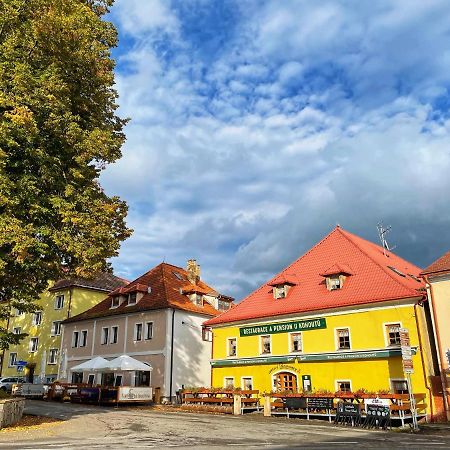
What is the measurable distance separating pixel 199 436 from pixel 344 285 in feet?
50.7

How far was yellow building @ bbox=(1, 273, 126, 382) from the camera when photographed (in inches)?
1757

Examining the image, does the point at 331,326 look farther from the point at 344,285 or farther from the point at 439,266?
the point at 439,266

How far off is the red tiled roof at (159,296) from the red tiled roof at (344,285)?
466 centimetres

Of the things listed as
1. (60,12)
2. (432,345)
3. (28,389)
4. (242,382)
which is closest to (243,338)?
(242,382)

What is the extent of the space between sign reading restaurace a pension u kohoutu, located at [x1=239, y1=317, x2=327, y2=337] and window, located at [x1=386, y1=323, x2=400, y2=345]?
3669 millimetres

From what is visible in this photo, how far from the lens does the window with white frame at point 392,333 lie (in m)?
24.3

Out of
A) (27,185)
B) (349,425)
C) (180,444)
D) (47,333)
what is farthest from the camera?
(47,333)

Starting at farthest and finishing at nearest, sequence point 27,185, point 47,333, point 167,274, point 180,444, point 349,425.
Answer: point 47,333
point 167,274
point 349,425
point 27,185
point 180,444

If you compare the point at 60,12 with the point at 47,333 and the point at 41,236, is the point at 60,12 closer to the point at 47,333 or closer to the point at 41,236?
the point at 41,236

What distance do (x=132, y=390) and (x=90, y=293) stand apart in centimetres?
1858

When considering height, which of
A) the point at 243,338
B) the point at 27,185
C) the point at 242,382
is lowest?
the point at 242,382

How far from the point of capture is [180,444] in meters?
12.7

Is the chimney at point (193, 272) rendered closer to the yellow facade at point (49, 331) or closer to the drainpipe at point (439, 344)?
the yellow facade at point (49, 331)

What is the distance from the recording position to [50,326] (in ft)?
152
